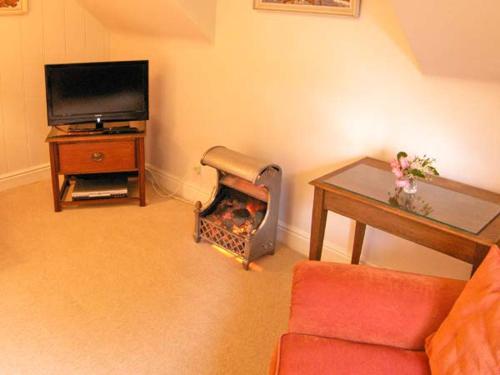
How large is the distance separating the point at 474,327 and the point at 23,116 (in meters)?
3.20

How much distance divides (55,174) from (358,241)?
1.87 metres

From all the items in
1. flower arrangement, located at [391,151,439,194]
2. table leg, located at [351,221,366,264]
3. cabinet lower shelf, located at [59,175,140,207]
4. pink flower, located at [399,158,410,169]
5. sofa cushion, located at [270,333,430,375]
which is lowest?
cabinet lower shelf, located at [59,175,140,207]

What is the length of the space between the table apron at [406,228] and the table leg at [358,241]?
0.45 metres

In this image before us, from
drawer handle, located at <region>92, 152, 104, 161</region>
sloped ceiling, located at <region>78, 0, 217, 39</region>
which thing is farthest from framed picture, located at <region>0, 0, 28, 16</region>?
drawer handle, located at <region>92, 152, 104, 161</region>

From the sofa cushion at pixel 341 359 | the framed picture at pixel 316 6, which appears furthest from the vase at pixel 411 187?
the framed picture at pixel 316 6

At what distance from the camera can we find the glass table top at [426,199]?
6.26 feet

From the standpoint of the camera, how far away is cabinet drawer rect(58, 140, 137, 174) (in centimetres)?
325

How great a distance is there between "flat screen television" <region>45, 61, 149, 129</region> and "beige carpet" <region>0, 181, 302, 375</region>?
0.61 meters

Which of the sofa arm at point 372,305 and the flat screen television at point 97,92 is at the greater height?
the flat screen television at point 97,92

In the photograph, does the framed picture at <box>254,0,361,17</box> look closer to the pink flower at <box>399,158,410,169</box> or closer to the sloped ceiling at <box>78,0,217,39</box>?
the sloped ceiling at <box>78,0,217,39</box>

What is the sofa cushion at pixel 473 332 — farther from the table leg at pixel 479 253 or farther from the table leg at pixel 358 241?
the table leg at pixel 358 241

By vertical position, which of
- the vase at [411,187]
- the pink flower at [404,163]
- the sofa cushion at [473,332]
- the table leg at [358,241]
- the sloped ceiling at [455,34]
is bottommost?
the table leg at [358,241]

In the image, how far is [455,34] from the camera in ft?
6.38

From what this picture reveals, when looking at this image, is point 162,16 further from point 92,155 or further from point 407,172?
point 407,172
